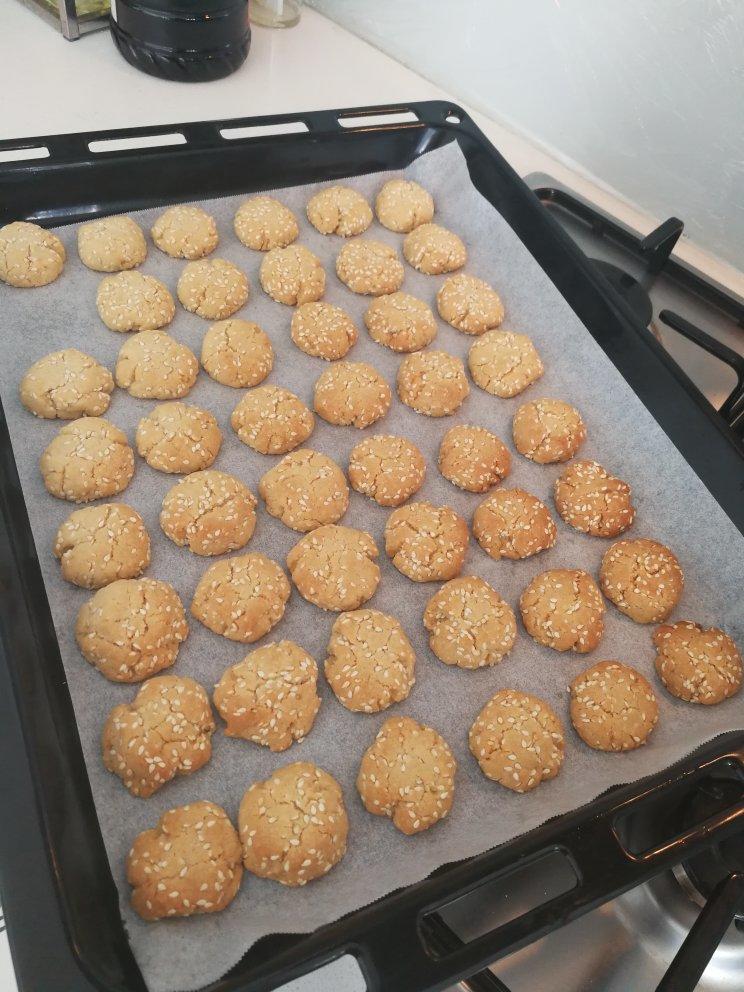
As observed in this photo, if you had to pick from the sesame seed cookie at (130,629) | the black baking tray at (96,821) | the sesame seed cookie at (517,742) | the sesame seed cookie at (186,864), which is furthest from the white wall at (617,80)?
the sesame seed cookie at (186,864)

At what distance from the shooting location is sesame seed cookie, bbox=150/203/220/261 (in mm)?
1800

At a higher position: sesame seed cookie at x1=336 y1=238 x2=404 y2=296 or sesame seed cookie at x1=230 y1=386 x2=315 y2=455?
sesame seed cookie at x1=336 y1=238 x2=404 y2=296

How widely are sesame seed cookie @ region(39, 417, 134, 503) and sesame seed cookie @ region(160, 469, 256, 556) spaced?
108 millimetres

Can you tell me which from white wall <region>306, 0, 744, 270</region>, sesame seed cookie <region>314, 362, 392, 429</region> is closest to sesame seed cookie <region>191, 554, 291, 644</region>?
sesame seed cookie <region>314, 362, 392, 429</region>

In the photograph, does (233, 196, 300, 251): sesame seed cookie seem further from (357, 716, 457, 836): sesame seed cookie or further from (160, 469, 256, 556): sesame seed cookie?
(357, 716, 457, 836): sesame seed cookie

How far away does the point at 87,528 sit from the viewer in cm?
138

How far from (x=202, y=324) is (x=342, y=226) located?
1.53 ft

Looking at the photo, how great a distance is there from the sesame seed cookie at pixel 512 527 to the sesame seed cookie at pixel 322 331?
0.51m

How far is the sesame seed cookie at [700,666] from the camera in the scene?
1.40m

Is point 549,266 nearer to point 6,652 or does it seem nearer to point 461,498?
point 461,498

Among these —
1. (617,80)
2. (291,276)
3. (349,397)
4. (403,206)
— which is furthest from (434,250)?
(617,80)

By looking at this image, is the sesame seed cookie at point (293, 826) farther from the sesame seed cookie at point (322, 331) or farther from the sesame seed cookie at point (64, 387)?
the sesame seed cookie at point (322, 331)

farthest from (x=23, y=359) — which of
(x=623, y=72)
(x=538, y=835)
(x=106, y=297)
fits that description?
(x=623, y=72)

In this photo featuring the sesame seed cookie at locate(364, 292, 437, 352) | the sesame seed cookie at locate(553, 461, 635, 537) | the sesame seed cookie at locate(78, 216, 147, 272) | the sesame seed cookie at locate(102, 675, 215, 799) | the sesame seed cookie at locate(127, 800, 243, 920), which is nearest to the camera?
the sesame seed cookie at locate(127, 800, 243, 920)
